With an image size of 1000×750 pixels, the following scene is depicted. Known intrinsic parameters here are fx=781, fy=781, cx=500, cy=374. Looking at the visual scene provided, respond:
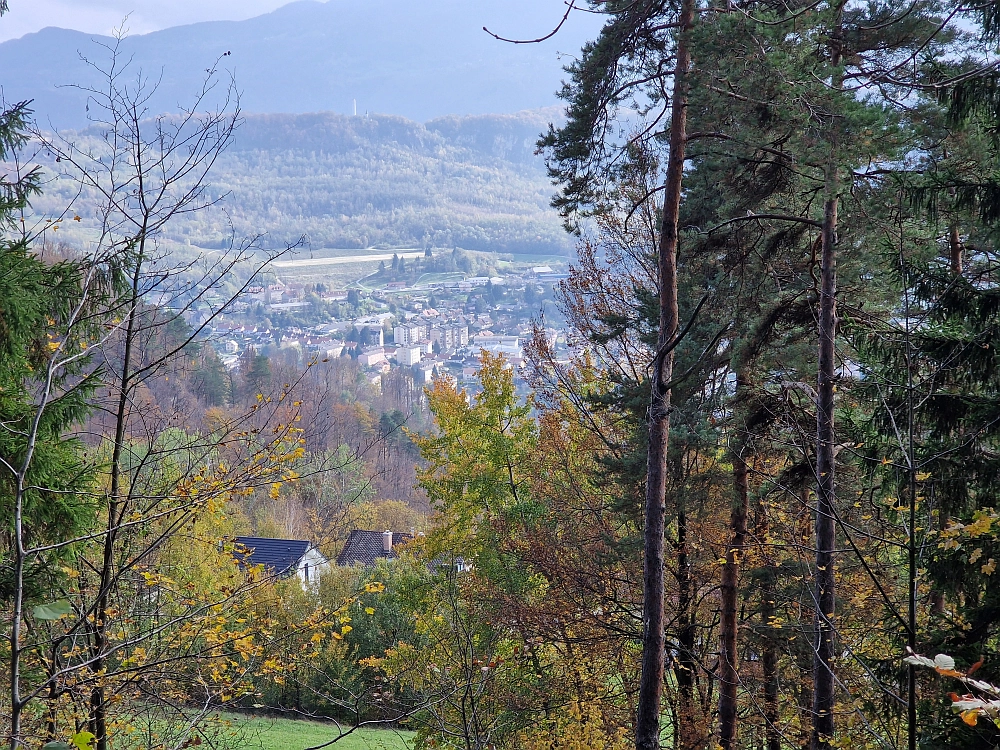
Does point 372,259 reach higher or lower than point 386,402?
higher

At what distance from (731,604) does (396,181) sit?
145 metres

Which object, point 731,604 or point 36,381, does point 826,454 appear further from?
point 36,381

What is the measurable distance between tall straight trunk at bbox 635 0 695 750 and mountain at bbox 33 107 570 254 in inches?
3486

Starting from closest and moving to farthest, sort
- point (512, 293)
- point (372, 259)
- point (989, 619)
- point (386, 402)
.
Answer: point (989, 619) → point (386, 402) → point (512, 293) → point (372, 259)

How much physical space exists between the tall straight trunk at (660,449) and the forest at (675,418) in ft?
0.08

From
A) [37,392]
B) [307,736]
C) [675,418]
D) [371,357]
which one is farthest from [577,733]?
[371,357]

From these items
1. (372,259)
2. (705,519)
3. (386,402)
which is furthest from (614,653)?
(372,259)

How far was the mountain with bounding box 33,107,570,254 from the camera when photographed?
114562 millimetres

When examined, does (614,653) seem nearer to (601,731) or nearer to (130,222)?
(601,731)

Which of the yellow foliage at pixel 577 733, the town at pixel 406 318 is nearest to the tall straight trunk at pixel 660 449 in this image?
the yellow foliage at pixel 577 733

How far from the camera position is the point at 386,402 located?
51.6m

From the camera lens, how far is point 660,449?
591cm

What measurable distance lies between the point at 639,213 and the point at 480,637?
6873 mm

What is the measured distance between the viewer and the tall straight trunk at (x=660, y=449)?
5711mm
